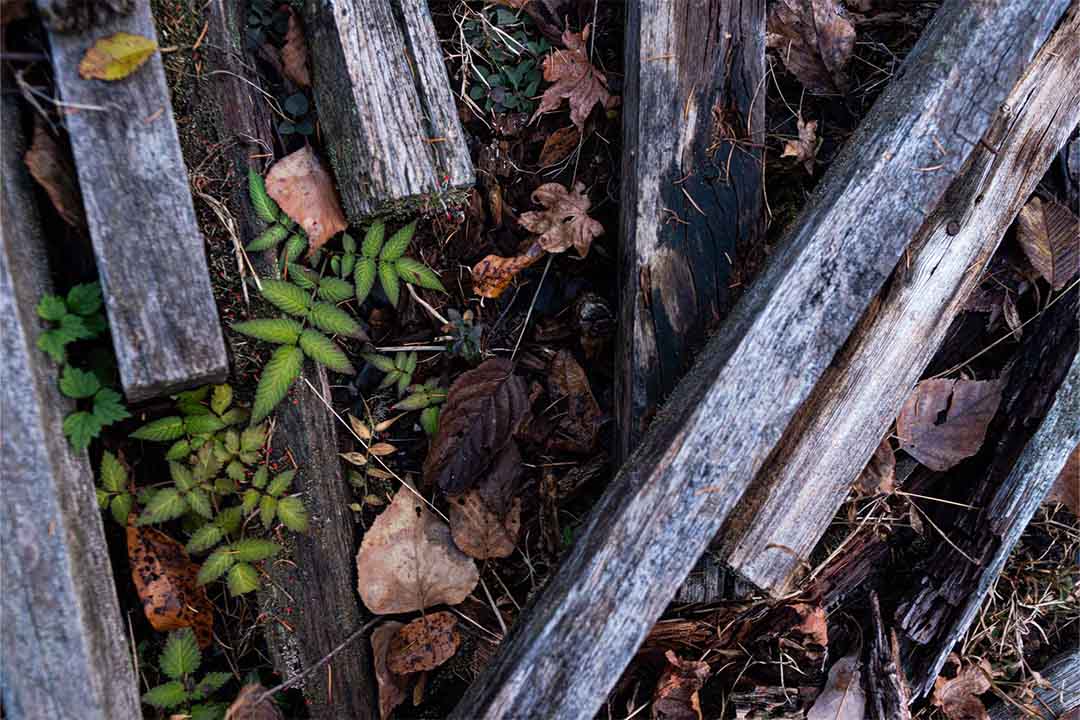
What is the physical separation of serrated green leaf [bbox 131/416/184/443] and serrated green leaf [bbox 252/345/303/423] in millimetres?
218

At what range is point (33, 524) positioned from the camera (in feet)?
5.98

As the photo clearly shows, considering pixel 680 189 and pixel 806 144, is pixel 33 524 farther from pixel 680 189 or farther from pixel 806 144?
pixel 806 144

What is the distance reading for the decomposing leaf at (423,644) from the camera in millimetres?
2439

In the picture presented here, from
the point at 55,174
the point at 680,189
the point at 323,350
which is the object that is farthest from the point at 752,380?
the point at 55,174

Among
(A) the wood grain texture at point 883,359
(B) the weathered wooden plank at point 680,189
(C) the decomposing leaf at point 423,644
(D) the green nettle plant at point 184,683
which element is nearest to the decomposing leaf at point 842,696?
(A) the wood grain texture at point 883,359

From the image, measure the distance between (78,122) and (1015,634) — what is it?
353cm

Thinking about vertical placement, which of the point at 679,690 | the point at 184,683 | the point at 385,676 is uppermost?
the point at 184,683

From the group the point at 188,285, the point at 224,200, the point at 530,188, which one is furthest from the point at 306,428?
the point at 530,188

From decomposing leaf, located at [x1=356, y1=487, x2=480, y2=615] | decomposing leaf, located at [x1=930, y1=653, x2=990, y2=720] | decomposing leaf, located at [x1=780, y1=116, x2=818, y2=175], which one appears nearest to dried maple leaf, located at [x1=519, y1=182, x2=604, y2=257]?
decomposing leaf, located at [x1=780, y1=116, x2=818, y2=175]

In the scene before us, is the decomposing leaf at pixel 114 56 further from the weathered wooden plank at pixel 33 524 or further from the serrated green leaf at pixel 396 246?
the serrated green leaf at pixel 396 246

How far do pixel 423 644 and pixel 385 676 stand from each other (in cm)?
16

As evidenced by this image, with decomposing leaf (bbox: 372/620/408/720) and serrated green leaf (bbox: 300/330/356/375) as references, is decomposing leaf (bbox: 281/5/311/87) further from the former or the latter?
decomposing leaf (bbox: 372/620/408/720)

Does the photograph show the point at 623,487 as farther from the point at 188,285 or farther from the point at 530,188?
the point at 188,285

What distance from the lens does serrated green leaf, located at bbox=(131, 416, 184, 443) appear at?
215 centimetres
